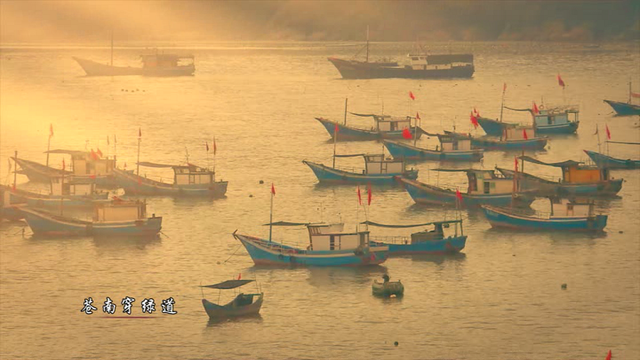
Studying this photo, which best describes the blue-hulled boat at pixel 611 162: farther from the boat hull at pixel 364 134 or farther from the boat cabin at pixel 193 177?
the boat cabin at pixel 193 177

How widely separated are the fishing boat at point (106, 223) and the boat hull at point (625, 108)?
92771 millimetres

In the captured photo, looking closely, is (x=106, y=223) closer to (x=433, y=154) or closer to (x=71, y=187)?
(x=71, y=187)

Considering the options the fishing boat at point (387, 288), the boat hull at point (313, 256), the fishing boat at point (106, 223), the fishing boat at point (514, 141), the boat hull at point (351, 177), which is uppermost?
the fishing boat at point (514, 141)

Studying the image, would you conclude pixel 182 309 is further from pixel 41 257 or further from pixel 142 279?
pixel 41 257

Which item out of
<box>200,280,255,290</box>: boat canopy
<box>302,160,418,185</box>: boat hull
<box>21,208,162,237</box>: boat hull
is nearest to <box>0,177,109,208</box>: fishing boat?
<box>21,208,162,237</box>: boat hull

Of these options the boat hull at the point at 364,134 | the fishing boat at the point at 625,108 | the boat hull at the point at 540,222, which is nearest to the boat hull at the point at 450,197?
the boat hull at the point at 540,222

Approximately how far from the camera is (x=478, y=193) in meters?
100

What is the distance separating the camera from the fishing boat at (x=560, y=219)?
91750 mm

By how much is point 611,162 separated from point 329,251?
48.3 meters

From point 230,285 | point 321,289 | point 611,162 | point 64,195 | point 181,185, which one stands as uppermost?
point 611,162

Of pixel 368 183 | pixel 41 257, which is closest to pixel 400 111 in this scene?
pixel 368 183

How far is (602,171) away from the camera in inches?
4208

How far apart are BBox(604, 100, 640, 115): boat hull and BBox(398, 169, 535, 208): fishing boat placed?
71754 millimetres

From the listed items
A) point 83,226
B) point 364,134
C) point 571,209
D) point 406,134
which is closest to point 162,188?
point 83,226
